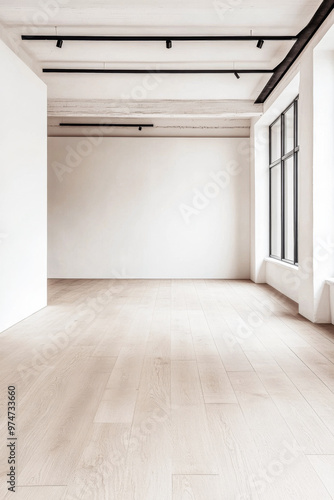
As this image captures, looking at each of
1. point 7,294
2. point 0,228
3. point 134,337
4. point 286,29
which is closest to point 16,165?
point 0,228

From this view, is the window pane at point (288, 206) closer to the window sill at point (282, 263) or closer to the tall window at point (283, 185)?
the tall window at point (283, 185)

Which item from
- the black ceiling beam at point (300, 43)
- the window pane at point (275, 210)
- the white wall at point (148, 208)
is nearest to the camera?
the black ceiling beam at point (300, 43)

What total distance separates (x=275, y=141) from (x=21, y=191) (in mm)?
5290

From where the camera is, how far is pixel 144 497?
167 cm

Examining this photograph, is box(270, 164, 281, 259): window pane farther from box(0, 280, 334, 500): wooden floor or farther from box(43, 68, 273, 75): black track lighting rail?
box(0, 280, 334, 500): wooden floor

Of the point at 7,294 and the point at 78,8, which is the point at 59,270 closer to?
the point at 7,294

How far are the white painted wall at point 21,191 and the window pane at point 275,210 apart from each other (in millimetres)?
4405

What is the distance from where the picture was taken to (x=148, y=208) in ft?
31.0

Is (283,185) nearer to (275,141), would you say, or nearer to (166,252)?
(275,141)

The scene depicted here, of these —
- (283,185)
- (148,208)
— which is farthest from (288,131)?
(148,208)

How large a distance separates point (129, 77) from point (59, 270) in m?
4.54

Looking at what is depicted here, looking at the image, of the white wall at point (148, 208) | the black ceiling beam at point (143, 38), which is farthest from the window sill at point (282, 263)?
the black ceiling beam at point (143, 38)

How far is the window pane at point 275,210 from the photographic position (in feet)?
27.2

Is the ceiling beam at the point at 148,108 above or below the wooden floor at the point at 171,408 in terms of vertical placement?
above
